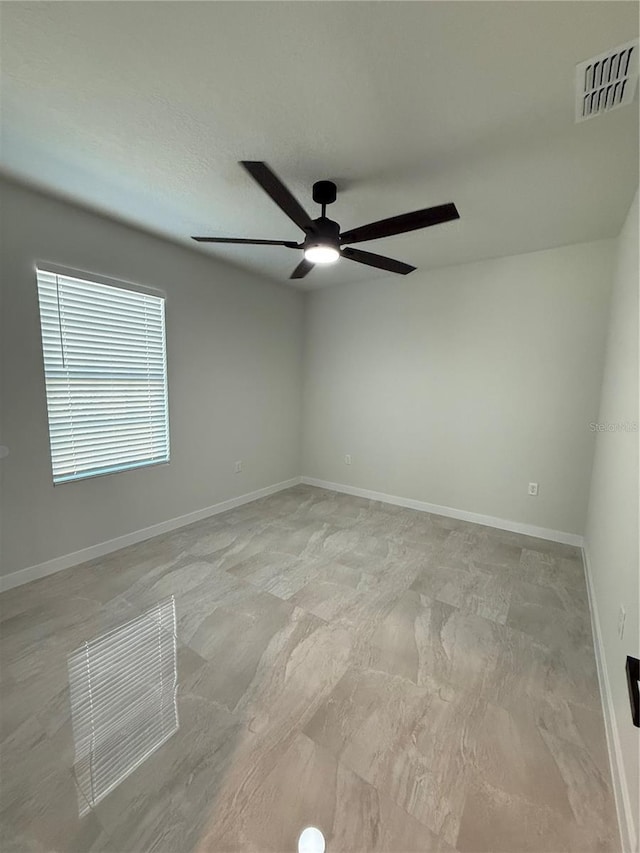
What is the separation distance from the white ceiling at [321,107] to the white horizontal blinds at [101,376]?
701 mm

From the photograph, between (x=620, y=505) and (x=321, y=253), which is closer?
(x=620, y=505)

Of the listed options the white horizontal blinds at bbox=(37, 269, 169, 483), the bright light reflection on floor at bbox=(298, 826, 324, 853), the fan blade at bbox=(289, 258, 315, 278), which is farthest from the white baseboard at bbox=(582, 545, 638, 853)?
the white horizontal blinds at bbox=(37, 269, 169, 483)

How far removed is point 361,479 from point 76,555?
9.71 feet

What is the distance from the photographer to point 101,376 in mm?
2729

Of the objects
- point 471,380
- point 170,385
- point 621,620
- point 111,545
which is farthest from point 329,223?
point 111,545

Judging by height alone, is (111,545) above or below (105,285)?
below

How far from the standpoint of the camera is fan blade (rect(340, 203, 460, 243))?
1646 mm

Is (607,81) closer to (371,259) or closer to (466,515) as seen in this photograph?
(371,259)

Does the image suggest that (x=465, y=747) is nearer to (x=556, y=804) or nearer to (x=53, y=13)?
(x=556, y=804)

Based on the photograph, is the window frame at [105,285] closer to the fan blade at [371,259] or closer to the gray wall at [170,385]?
the gray wall at [170,385]

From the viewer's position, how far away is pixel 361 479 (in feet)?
14.3

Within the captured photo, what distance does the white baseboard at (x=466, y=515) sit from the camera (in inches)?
125

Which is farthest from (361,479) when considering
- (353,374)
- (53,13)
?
(53,13)

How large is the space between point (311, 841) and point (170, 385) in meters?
3.04
